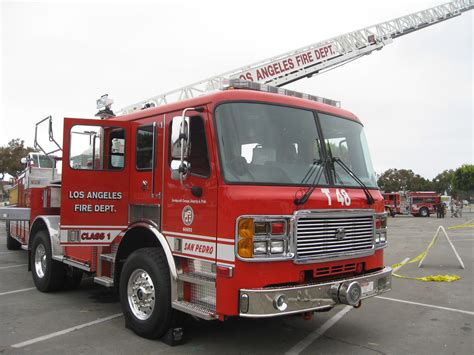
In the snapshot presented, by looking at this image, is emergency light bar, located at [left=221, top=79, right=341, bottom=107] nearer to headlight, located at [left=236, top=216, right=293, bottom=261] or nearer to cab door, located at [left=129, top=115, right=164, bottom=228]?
cab door, located at [left=129, top=115, right=164, bottom=228]

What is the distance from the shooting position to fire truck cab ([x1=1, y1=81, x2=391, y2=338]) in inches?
161

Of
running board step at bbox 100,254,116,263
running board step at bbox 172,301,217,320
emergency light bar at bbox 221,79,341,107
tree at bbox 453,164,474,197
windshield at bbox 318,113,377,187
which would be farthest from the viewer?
tree at bbox 453,164,474,197

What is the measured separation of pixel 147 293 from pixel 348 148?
9.53 feet

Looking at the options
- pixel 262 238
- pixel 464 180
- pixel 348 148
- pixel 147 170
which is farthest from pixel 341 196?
pixel 464 180

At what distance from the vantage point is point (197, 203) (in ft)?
14.7

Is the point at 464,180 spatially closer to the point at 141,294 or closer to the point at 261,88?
the point at 261,88

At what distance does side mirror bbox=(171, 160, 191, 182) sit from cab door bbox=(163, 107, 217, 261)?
6 cm

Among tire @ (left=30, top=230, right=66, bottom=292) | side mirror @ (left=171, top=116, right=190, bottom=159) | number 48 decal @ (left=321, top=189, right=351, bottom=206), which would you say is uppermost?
side mirror @ (left=171, top=116, right=190, bottom=159)

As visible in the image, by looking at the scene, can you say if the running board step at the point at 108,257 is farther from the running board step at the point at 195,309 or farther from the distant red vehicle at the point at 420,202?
the distant red vehicle at the point at 420,202

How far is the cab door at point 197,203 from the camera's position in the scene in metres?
4.28

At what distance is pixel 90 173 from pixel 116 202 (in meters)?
0.52

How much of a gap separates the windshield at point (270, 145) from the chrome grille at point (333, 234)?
41 centimetres

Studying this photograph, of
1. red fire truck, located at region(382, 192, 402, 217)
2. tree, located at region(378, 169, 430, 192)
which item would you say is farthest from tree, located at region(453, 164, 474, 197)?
red fire truck, located at region(382, 192, 402, 217)

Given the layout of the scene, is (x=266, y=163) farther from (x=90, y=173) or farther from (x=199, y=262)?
(x=90, y=173)
